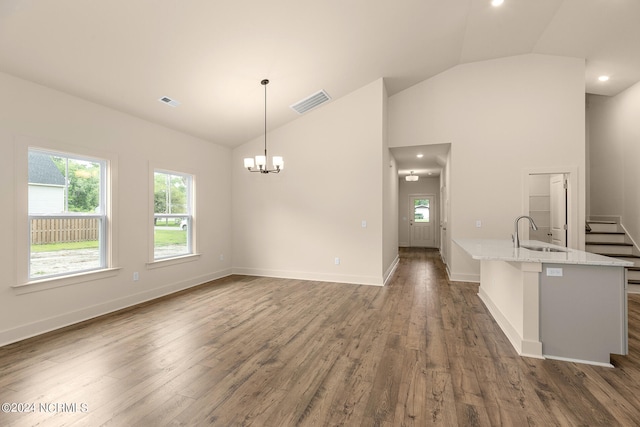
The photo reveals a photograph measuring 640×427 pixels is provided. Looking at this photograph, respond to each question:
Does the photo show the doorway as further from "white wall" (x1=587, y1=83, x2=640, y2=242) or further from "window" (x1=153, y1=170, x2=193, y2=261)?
"window" (x1=153, y1=170, x2=193, y2=261)

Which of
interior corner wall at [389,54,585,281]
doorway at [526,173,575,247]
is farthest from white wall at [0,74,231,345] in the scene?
doorway at [526,173,575,247]

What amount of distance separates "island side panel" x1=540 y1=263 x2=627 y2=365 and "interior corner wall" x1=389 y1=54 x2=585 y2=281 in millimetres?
3113

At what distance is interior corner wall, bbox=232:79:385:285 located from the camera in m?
5.39

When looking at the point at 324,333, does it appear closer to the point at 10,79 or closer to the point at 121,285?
the point at 121,285

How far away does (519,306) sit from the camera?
2.80 metres

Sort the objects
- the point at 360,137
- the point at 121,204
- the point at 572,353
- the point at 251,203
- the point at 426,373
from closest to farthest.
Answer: the point at 426,373 < the point at 572,353 < the point at 121,204 < the point at 360,137 < the point at 251,203

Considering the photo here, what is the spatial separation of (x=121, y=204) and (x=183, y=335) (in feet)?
7.12

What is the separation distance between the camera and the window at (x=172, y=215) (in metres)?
4.81

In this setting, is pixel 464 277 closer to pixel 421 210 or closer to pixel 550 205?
pixel 550 205

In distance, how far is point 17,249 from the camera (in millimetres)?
3076

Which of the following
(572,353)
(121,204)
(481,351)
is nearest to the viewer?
(572,353)

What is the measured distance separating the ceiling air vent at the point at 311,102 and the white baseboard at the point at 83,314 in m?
3.70

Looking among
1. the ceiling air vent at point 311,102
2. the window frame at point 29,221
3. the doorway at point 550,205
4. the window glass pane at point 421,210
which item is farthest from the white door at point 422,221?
the window frame at point 29,221

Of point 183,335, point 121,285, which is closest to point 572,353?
point 183,335
